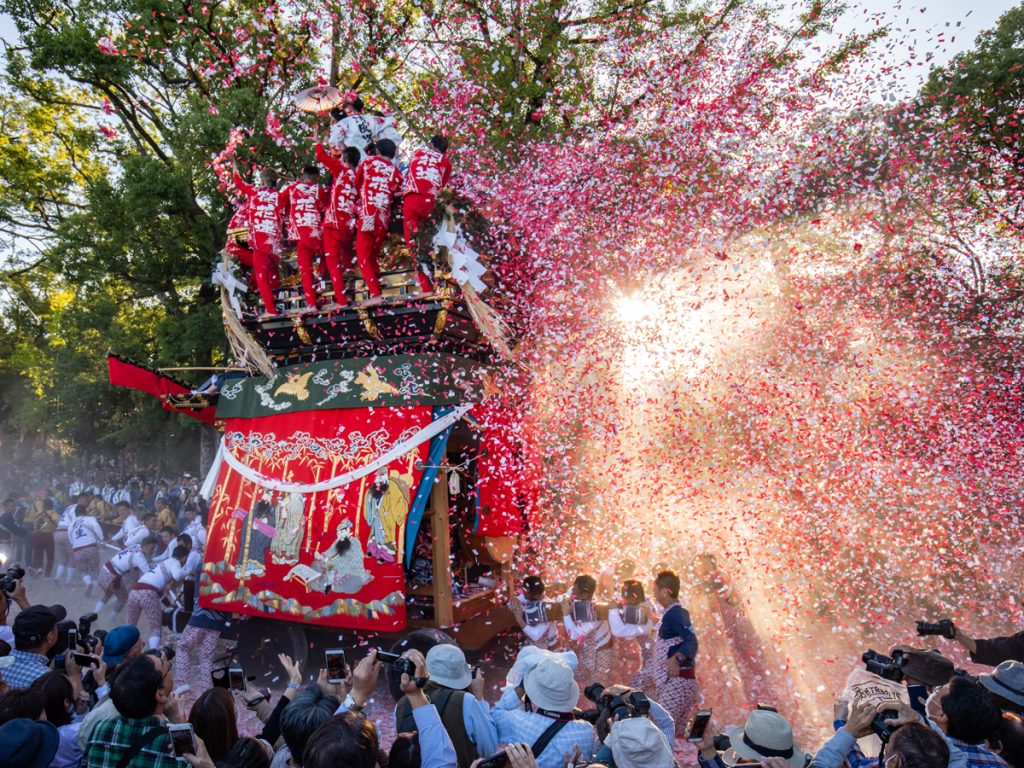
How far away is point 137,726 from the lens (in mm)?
3023

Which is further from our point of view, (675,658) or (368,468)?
(368,468)

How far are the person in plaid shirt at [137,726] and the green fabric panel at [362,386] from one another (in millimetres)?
4702

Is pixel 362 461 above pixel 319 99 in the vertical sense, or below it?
below

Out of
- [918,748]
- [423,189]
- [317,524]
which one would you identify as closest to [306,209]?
[423,189]

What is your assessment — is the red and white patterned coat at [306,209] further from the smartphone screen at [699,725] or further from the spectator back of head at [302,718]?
the smartphone screen at [699,725]

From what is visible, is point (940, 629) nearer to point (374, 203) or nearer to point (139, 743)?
point (139, 743)

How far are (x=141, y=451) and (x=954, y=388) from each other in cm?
3138

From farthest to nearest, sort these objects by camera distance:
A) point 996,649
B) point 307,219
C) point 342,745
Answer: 1. point 307,219
2. point 996,649
3. point 342,745

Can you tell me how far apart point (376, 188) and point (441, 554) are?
4.28 m

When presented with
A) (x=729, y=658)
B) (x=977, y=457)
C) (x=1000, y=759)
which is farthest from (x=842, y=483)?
(x=1000, y=759)

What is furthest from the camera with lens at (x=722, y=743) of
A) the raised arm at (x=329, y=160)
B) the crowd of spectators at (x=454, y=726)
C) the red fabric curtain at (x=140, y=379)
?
the red fabric curtain at (x=140, y=379)

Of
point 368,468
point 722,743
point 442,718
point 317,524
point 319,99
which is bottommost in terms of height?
point 722,743

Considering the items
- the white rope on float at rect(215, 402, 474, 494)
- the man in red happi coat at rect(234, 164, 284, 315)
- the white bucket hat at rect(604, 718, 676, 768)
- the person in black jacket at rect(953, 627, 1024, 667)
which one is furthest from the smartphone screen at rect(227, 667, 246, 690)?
the man in red happi coat at rect(234, 164, 284, 315)

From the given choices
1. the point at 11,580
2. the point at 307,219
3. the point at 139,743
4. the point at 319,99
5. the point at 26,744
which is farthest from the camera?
the point at 319,99
